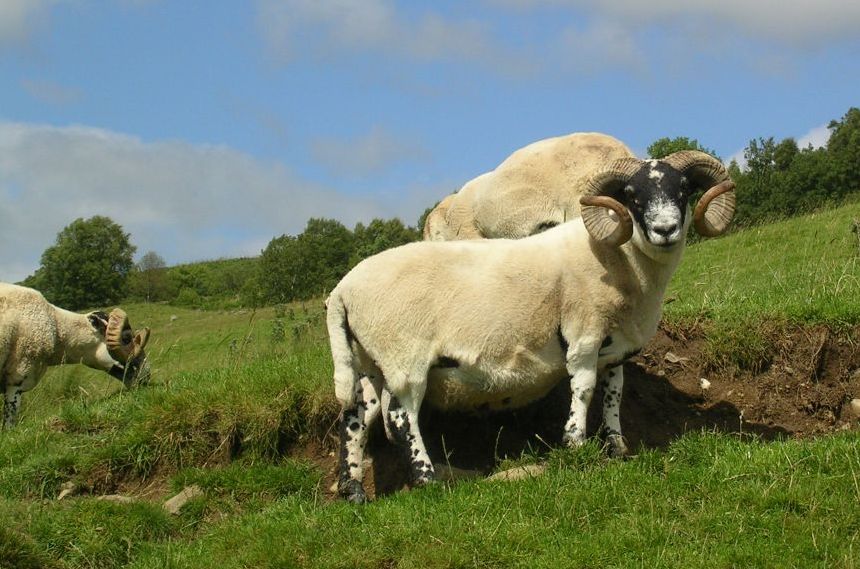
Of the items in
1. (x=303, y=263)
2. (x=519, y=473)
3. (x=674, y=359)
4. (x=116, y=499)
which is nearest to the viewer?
(x=519, y=473)

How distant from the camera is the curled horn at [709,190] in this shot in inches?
358

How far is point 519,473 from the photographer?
8.33 meters

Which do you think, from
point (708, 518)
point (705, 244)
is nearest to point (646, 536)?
point (708, 518)

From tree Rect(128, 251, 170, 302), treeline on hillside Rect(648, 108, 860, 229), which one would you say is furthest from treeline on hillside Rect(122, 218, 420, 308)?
treeline on hillside Rect(648, 108, 860, 229)

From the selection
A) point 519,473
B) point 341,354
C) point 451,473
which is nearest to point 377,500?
point 451,473

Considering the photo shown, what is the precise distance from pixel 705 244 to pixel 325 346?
629 inches

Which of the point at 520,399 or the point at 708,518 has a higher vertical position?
the point at 520,399

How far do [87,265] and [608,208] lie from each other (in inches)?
3911

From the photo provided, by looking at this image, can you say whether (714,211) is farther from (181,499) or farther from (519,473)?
(181,499)

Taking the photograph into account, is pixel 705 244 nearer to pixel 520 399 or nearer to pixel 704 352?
pixel 704 352

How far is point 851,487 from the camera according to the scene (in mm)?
6992

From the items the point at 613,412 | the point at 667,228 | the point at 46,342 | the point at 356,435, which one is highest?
the point at 667,228

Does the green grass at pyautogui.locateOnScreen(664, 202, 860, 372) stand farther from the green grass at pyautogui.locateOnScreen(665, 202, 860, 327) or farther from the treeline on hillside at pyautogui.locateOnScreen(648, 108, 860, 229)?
the treeline on hillside at pyautogui.locateOnScreen(648, 108, 860, 229)

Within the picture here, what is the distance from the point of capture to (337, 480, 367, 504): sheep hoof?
28.1 ft
